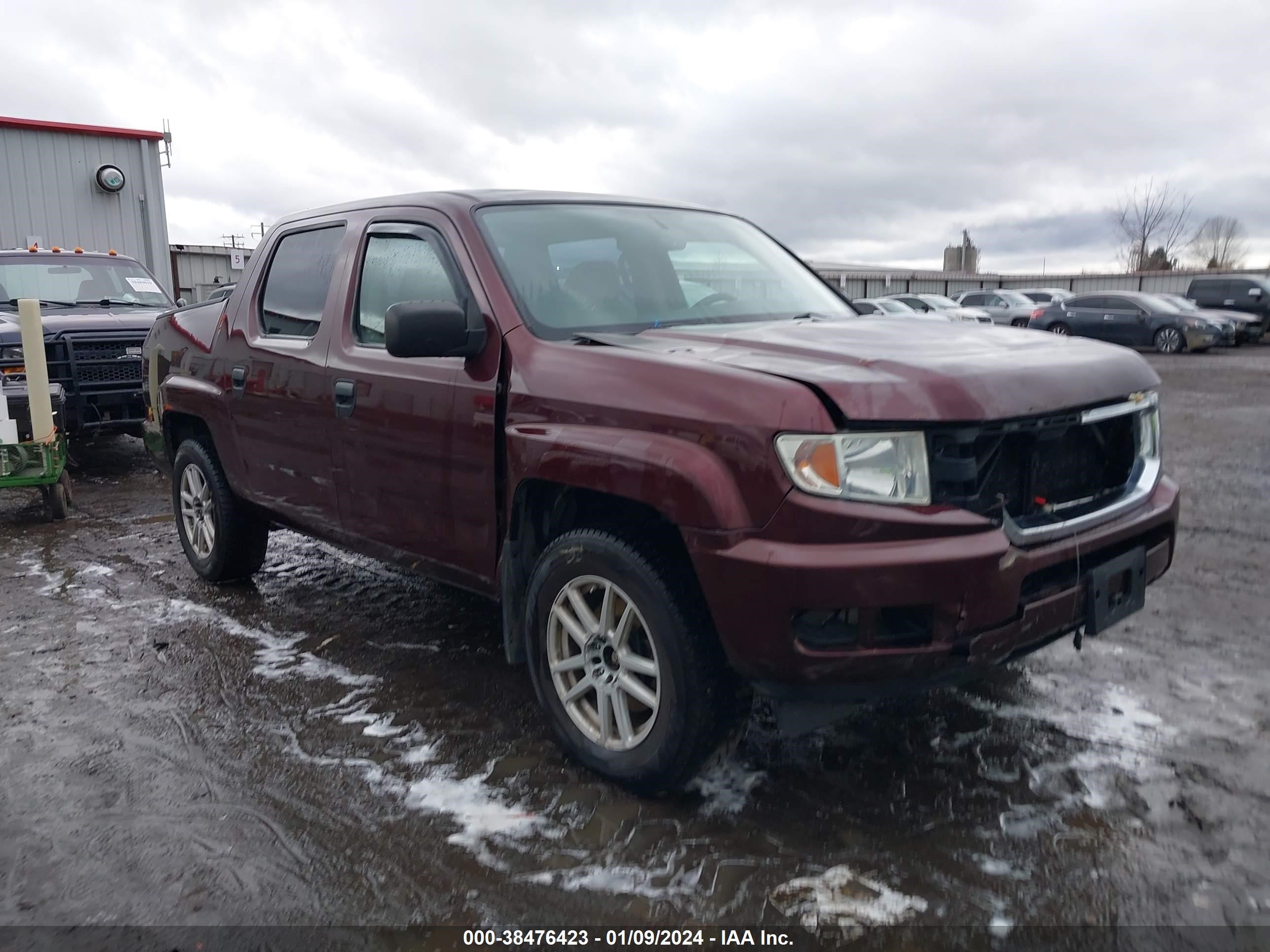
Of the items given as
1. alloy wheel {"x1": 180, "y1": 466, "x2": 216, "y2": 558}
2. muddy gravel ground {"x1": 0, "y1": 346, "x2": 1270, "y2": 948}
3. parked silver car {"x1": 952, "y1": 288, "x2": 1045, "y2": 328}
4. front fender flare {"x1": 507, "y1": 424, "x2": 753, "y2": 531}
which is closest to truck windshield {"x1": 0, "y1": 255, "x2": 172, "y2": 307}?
alloy wheel {"x1": 180, "y1": 466, "x2": 216, "y2": 558}

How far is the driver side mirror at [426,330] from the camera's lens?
10.0 ft

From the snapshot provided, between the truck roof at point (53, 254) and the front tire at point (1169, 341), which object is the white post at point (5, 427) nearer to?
the truck roof at point (53, 254)

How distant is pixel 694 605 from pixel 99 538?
506cm

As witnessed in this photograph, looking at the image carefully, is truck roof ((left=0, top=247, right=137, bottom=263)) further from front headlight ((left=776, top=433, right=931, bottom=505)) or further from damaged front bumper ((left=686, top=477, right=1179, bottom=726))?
front headlight ((left=776, top=433, right=931, bottom=505))

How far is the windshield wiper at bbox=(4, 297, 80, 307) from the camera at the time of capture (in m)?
9.21

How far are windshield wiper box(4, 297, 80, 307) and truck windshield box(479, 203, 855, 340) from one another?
24.8 feet

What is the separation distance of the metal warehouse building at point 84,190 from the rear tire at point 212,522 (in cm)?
1193

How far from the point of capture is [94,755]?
3.35 metres

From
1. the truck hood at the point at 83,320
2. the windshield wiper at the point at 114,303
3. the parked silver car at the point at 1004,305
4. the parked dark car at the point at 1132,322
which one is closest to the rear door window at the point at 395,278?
the truck hood at the point at 83,320

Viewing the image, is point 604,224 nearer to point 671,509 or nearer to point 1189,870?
point 671,509

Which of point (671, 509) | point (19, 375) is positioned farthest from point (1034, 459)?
point (19, 375)

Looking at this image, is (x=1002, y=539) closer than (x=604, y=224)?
Yes

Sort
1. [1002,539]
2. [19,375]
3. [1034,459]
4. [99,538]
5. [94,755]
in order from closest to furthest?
1. [1002,539]
2. [1034,459]
3. [94,755]
4. [99,538]
5. [19,375]

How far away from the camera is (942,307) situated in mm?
28281
